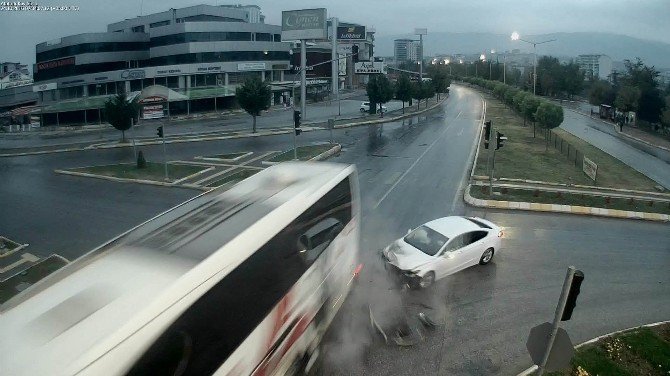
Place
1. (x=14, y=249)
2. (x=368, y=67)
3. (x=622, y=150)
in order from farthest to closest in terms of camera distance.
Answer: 1. (x=368, y=67)
2. (x=622, y=150)
3. (x=14, y=249)

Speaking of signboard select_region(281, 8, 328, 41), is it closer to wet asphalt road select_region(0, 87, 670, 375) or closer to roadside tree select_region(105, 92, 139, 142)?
roadside tree select_region(105, 92, 139, 142)

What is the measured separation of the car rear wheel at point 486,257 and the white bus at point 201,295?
5.26 metres

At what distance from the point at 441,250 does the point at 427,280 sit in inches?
35.4

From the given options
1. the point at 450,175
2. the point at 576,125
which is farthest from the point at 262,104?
the point at 576,125

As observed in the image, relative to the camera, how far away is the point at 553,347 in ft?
22.2

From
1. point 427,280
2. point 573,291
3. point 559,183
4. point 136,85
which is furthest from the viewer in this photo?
point 136,85

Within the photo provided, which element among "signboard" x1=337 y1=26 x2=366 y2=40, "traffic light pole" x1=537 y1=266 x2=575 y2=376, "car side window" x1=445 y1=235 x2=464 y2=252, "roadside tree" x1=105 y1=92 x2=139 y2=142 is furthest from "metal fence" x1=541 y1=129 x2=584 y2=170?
"signboard" x1=337 y1=26 x2=366 y2=40

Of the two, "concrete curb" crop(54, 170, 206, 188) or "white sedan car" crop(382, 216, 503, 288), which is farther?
"concrete curb" crop(54, 170, 206, 188)

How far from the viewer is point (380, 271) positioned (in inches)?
535

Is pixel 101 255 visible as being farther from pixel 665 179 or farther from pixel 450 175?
pixel 665 179

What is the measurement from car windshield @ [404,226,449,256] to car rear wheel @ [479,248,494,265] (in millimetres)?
1540

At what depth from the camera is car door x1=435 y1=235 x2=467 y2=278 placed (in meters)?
12.8


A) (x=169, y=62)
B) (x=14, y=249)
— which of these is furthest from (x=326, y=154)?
(x=169, y=62)

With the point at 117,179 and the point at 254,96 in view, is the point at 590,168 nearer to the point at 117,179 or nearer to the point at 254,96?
the point at 117,179
